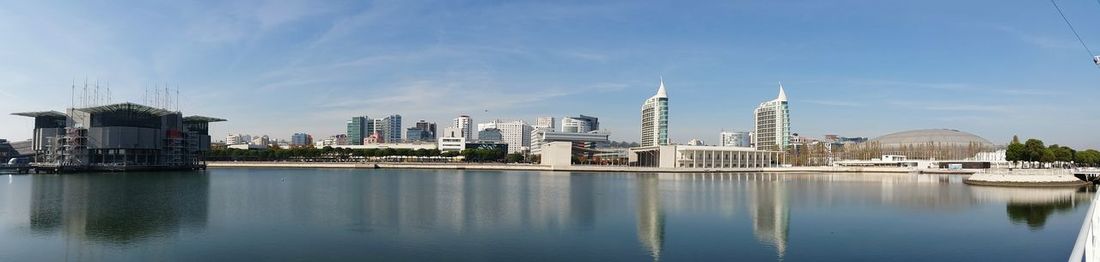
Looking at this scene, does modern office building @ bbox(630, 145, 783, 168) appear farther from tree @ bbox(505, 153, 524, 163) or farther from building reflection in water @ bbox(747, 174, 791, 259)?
building reflection in water @ bbox(747, 174, 791, 259)

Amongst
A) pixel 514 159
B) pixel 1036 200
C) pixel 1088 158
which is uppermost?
pixel 1088 158

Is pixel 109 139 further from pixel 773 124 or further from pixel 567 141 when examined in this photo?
pixel 773 124

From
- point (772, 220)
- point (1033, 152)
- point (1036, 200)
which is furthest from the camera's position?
point (1033, 152)

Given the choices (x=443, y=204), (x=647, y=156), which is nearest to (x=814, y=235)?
(x=443, y=204)

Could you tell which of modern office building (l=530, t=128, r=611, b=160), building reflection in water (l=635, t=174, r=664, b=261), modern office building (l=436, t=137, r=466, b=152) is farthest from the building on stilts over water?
modern office building (l=436, t=137, r=466, b=152)

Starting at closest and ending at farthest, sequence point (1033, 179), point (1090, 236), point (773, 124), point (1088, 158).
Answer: point (1090, 236) → point (1033, 179) → point (1088, 158) → point (773, 124)

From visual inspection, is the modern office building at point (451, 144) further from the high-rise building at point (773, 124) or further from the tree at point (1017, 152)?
the tree at point (1017, 152)

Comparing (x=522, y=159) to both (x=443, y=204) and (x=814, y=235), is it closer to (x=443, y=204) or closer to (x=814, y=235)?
(x=443, y=204)

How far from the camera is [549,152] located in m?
92.2

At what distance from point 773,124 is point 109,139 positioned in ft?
358

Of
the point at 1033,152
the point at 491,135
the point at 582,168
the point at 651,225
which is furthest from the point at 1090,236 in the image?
the point at 491,135

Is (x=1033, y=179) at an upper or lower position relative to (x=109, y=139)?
lower

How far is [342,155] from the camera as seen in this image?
10188 cm

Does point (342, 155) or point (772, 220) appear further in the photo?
point (342, 155)
